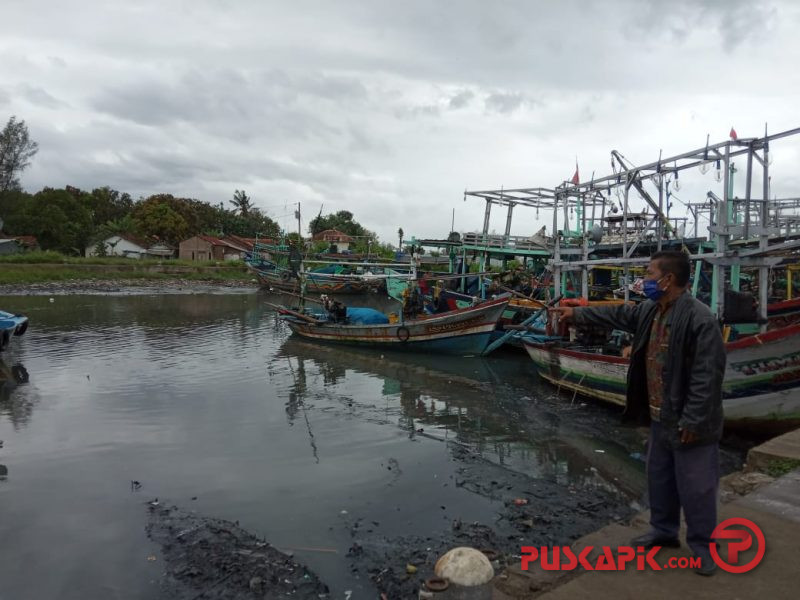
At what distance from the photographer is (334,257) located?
31453 millimetres

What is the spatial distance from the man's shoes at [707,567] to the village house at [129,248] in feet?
182

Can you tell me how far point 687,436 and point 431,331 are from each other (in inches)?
508

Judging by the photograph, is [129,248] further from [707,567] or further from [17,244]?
[707,567]

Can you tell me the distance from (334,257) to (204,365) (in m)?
17.4

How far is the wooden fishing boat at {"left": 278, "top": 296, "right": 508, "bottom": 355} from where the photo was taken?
15.1 meters

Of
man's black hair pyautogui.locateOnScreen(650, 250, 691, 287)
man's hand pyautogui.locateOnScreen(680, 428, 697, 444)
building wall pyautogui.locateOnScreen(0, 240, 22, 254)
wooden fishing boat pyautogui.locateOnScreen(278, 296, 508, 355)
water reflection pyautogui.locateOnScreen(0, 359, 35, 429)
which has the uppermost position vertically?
building wall pyautogui.locateOnScreen(0, 240, 22, 254)

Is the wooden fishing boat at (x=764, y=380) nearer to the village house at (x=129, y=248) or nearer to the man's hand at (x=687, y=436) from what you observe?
the man's hand at (x=687, y=436)

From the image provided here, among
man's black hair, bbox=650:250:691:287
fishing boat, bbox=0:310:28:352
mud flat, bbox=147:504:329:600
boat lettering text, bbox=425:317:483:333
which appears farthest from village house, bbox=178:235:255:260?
man's black hair, bbox=650:250:691:287

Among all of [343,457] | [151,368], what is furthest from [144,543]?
[151,368]

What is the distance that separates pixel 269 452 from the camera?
26.6 feet

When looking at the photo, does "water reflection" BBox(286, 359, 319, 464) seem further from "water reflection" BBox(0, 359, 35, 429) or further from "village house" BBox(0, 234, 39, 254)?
"village house" BBox(0, 234, 39, 254)

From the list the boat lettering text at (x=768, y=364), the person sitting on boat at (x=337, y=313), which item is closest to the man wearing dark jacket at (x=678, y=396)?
the boat lettering text at (x=768, y=364)

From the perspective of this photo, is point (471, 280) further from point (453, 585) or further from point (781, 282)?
point (453, 585)

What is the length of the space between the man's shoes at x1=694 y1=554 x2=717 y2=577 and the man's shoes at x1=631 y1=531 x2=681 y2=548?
11.7 inches
